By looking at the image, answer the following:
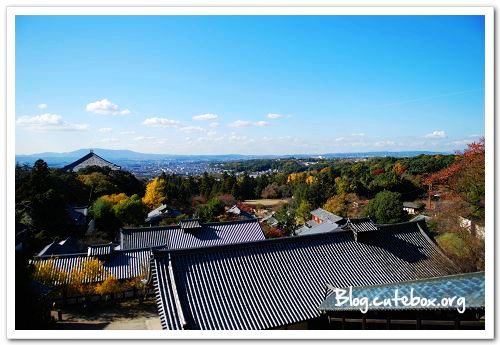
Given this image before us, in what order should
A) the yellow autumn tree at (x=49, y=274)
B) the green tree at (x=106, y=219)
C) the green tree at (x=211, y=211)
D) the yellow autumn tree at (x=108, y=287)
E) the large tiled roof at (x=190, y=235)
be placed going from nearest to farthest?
the yellow autumn tree at (x=49, y=274) < the yellow autumn tree at (x=108, y=287) < the large tiled roof at (x=190, y=235) < the green tree at (x=106, y=219) < the green tree at (x=211, y=211)

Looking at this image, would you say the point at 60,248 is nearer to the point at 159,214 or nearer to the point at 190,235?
the point at 190,235

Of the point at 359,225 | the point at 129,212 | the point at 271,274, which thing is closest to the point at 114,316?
the point at 271,274

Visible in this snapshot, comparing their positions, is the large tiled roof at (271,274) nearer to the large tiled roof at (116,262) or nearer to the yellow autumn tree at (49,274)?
the large tiled roof at (116,262)

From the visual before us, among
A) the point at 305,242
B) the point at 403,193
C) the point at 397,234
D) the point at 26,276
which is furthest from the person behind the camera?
the point at 403,193

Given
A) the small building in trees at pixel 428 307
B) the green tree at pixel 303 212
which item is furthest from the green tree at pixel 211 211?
the small building in trees at pixel 428 307
